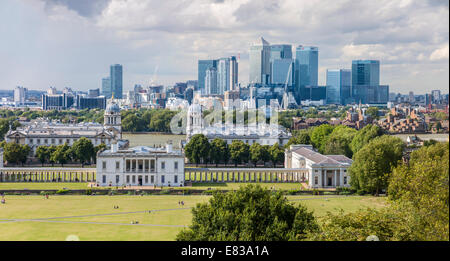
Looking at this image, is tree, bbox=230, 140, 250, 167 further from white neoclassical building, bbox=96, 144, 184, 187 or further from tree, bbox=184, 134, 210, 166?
white neoclassical building, bbox=96, 144, 184, 187

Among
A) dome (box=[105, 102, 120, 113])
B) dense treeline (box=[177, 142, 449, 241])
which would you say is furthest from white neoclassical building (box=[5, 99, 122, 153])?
dense treeline (box=[177, 142, 449, 241])

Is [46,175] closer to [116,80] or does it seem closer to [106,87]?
[116,80]

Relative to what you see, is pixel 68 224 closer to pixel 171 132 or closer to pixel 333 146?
pixel 333 146

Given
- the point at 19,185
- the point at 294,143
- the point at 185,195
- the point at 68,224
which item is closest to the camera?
the point at 68,224

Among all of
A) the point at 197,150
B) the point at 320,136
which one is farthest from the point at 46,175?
the point at 320,136
